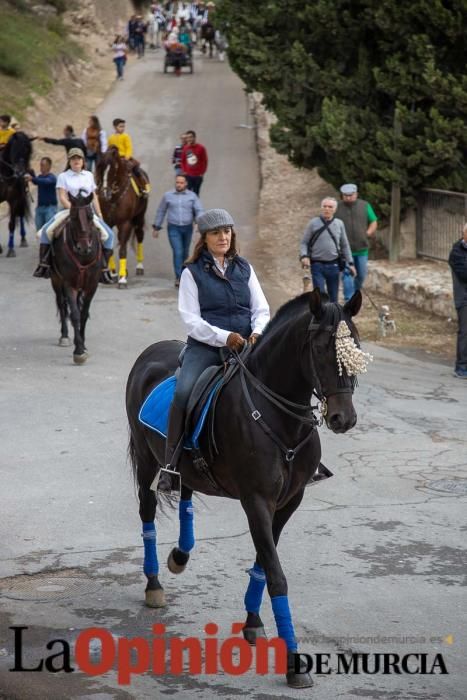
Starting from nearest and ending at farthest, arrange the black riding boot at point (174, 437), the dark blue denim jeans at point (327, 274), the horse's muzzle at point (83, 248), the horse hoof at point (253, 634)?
the horse hoof at point (253, 634) → the black riding boot at point (174, 437) → the horse's muzzle at point (83, 248) → the dark blue denim jeans at point (327, 274)

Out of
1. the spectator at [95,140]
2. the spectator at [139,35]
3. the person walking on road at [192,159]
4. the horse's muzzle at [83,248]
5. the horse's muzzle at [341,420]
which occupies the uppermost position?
the spectator at [139,35]

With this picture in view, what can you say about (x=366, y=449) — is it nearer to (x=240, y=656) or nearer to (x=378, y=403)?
(x=378, y=403)

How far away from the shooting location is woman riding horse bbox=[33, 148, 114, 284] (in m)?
17.9

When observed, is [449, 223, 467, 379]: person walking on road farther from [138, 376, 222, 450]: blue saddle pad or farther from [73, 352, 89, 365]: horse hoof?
[138, 376, 222, 450]: blue saddle pad

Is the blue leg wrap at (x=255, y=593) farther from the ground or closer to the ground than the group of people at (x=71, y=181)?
closer to the ground

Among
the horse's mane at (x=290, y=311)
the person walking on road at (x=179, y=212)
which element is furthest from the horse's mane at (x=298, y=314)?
the person walking on road at (x=179, y=212)

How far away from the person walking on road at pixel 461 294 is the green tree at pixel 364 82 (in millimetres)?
4352

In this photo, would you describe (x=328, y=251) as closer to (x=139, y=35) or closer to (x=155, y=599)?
(x=155, y=599)

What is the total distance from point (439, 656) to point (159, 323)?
500 inches

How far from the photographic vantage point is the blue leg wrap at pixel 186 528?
9070 millimetres

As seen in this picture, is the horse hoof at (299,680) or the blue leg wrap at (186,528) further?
the blue leg wrap at (186,528)

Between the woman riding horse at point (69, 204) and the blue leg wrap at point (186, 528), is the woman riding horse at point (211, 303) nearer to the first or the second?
the blue leg wrap at point (186, 528)

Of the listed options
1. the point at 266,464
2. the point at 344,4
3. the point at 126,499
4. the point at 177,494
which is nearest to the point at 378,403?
the point at 126,499

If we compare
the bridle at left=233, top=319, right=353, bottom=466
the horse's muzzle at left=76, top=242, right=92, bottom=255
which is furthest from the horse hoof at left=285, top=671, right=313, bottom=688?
the horse's muzzle at left=76, top=242, right=92, bottom=255
